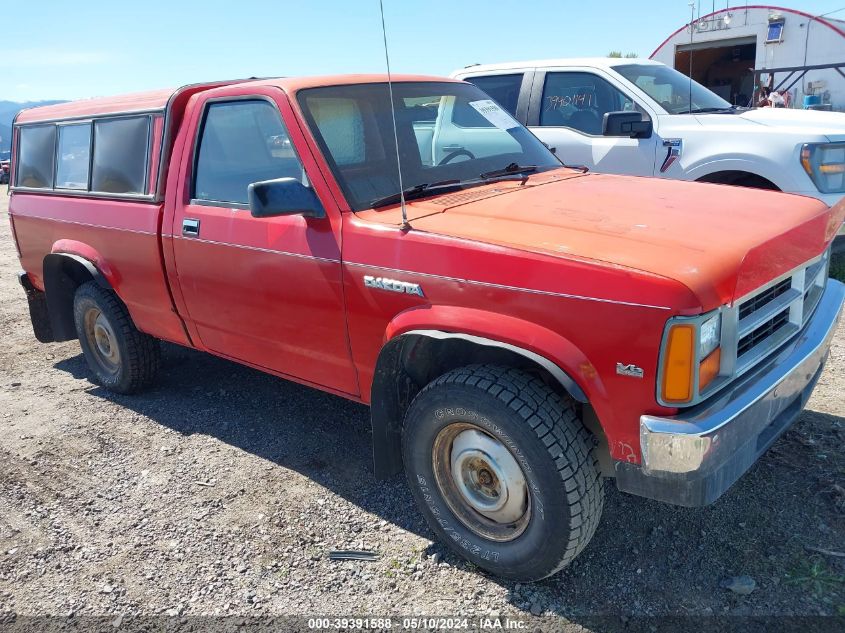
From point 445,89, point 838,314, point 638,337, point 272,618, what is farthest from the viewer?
point 445,89

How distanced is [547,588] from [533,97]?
5.31m

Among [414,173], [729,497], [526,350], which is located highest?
[414,173]

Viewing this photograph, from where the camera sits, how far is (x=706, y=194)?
10.7ft

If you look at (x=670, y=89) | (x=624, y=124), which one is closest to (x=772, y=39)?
(x=670, y=89)

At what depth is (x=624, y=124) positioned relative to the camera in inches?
228

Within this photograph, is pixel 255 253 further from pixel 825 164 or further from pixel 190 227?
pixel 825 164

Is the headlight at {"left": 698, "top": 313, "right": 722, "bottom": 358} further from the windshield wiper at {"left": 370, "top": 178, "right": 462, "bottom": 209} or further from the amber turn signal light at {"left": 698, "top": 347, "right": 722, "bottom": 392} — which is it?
the windshield wiper at {"left": 370, "top": 178, "right": 462, "bottom": 209}

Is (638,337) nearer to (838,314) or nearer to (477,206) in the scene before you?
(477,206)

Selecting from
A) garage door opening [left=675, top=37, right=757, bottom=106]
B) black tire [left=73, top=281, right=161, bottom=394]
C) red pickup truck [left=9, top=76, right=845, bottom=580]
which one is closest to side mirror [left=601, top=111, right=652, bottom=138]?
red pickup truck [left=9, top=76, right=845, bottom=580]

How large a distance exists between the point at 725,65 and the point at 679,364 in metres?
21.7

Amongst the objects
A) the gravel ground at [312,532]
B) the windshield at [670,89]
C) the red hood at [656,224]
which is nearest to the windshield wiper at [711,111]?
the windshield at [670,89]

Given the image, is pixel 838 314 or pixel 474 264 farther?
pixel 838 314

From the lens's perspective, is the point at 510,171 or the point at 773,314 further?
the point at 510,171

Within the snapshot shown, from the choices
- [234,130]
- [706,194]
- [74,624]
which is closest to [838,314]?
[706,194]
